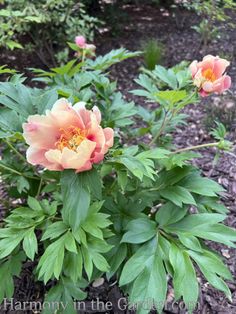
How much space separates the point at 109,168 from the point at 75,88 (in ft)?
1.81

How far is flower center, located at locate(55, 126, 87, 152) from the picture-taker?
111 cm

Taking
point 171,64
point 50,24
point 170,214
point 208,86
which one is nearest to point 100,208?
point 170,214

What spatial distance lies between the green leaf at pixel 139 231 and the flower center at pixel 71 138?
1.39 feet

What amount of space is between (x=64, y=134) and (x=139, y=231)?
49 centimetres

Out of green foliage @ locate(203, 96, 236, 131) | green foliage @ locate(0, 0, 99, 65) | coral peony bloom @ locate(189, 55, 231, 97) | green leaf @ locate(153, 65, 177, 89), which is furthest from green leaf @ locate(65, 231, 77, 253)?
green foliage @ locate(0, 0, 99, 65)

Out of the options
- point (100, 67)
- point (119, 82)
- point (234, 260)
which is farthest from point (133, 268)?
point (119, 82)

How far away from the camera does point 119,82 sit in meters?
3.87

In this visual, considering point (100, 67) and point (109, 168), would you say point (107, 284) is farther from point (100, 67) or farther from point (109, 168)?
point (100, 67)

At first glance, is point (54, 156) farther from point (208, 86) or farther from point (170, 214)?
point (208, 86)

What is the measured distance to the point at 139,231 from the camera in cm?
139

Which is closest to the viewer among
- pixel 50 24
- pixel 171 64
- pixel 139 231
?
pixel 139 231

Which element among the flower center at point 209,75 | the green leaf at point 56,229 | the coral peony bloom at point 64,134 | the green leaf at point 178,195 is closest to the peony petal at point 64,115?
the coral peony bloom at point 64,134

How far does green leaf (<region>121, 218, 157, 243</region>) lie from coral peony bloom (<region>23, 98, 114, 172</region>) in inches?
15.8

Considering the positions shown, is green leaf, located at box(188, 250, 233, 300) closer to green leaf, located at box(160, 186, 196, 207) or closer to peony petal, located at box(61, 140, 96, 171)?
green leaf, located at box(160, 186, 196, 207)
